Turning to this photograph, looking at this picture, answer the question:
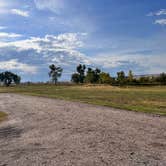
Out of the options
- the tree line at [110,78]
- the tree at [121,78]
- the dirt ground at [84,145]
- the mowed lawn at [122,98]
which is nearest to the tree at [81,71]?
the tree line at [110,78]

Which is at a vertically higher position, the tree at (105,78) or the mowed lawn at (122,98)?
the tree at (105,78)

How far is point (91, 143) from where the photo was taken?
8.26 m

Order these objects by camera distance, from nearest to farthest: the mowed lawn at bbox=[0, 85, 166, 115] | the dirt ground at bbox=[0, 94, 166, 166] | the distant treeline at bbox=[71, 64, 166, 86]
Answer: the dirt ground at bbox=[0, 94, 166, 166] < the mowed lawn at bbox=[0, 85, 166, 115] < the distant treeline at bbox=[71, 64, 166, 86]

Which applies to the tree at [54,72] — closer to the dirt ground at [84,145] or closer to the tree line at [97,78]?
the tree line at [97,78]

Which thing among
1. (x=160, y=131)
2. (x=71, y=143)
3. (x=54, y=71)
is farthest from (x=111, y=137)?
(x=54, y=71)

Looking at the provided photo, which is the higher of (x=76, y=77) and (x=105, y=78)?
(x=76, y=77)

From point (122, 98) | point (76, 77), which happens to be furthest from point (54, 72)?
point (122, 98)

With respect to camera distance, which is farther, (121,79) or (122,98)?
(121,79)

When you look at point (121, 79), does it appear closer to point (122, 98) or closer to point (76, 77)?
point (76, 77)

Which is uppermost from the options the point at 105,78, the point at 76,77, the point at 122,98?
the point at 76,77

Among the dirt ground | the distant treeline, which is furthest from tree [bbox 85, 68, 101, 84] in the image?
the dirt ground

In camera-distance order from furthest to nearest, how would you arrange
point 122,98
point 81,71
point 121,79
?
point 81,71 → point 121,79 → point 122,98

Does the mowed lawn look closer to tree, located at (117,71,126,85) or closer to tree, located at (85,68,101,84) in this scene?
tree, located at (117,71,126,85)

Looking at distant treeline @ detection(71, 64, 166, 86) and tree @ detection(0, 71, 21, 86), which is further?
tree @ detection(0, 71, 21, 86)
